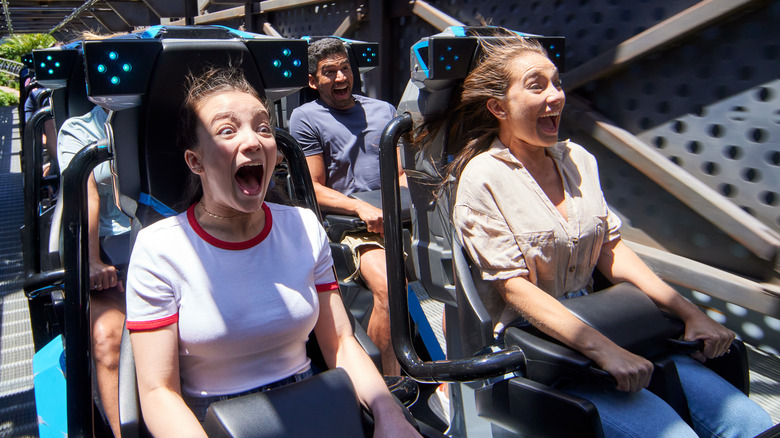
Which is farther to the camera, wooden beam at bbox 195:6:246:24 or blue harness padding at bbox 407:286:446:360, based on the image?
wooden beam at bbox 195:6:246:24

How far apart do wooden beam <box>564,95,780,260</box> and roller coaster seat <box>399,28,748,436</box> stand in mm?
1299

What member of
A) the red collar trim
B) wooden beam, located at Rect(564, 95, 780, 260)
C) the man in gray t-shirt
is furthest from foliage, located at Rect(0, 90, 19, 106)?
the red collar trim

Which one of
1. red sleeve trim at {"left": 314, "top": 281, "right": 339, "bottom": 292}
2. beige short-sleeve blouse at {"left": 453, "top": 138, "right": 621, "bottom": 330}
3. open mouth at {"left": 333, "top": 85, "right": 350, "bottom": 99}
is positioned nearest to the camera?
red sleeve trim at {"left": 314, "top": 281, "right": 339, "bottom": 292}

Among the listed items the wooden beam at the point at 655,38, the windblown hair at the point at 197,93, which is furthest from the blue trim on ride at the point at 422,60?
the wooden beam at the point at 655,38

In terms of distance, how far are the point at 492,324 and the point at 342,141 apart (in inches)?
61.0

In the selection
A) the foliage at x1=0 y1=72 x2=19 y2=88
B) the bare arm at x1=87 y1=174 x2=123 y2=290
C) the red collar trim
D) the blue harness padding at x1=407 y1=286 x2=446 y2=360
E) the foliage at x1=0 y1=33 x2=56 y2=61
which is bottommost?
the foliage at x1=0 y1=72 x2=19 y2=88

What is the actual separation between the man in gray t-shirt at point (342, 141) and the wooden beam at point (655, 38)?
1090mm

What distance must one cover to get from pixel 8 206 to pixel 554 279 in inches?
217

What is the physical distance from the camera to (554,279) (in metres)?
1.72

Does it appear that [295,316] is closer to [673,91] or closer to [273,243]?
[273,243]

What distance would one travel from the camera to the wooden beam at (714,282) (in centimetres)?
269

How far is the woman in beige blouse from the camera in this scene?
148 centimetres

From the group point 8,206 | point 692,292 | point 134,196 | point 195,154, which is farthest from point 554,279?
point 8,206

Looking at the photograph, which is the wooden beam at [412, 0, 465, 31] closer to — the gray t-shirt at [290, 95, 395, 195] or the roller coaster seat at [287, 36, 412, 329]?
the gray t-shirt at [290, 95, 395, 195]
